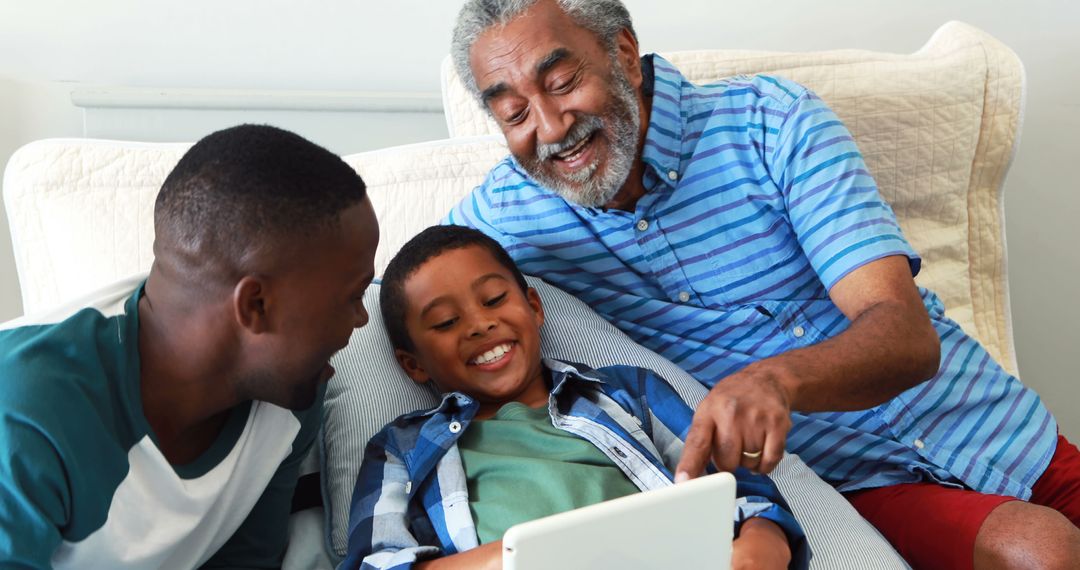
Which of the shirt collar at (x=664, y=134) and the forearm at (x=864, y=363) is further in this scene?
the shirt collar at (x=664, y=134)

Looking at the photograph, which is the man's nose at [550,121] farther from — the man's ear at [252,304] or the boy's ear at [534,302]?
the man's ear at [252,304]

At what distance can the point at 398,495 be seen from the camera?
1279mm

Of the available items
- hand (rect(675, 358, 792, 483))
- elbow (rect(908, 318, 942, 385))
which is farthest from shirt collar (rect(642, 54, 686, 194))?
hand (rect(675, 358, 792, 483))

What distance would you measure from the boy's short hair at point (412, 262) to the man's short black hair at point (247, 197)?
1.22 ft

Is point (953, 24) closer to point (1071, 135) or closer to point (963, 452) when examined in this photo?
point (1071, 135)

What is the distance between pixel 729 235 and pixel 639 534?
0.81m

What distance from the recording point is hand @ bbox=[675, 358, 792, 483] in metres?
1.08

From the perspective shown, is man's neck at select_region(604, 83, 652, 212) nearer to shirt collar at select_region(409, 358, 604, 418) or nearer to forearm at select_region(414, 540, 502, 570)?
shirt collar at select_region(409, 358, 604, 418)

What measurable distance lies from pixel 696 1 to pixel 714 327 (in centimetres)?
94

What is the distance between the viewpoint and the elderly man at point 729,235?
5.04 ft

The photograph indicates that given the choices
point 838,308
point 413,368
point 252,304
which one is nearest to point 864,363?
point 838,308

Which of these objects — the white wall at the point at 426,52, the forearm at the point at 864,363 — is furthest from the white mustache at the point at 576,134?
the white wall at the point at 426,52

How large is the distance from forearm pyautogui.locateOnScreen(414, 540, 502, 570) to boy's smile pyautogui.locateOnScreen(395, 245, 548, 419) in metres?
0.31

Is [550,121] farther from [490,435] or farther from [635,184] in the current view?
[490,435]
